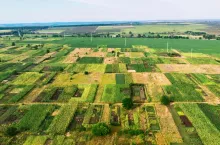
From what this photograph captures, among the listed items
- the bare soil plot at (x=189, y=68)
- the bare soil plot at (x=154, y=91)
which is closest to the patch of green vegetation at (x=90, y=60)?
the bare soil plot at (x=189, y=68)

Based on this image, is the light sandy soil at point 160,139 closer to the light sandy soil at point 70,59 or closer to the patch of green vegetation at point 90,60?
the patch of green vegetation at point 90,60

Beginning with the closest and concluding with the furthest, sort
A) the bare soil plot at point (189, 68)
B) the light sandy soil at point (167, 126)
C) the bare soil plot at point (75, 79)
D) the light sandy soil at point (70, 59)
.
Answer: the light sandy soil at point (167, 126), the bare soil plot at point (75, 79), the bare soil plot at point (189, 68), the light sandy soil at point (70, 59)

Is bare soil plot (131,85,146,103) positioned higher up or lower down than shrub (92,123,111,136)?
higher up

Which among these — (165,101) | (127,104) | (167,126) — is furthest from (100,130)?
(165,101)

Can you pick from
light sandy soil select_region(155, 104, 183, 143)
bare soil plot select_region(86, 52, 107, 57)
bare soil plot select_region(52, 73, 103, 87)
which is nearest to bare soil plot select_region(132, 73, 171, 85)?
bare soil plot select_region(52, 73, 103, 87)

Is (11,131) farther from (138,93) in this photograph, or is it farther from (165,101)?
(165,101)

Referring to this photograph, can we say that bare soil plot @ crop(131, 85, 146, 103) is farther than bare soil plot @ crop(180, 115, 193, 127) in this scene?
Yes

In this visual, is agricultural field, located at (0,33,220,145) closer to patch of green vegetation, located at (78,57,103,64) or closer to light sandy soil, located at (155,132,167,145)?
light sandy soil, located at (155,132,167,145)

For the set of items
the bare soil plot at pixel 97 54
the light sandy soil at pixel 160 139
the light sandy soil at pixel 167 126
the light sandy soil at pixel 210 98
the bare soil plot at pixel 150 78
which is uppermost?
the bare soil plot at pixel 97 54
